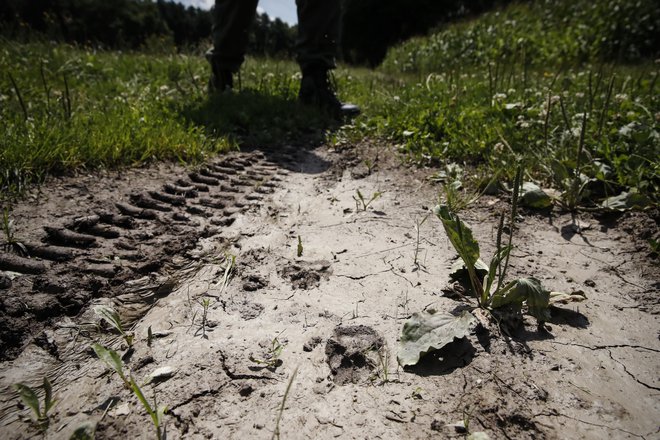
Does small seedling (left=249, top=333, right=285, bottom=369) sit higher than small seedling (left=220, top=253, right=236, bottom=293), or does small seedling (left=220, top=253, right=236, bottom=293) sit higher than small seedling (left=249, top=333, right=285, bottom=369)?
small seedling (left=220, top=253, right=236, bottom=293)

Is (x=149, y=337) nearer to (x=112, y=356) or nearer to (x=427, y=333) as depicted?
(x=112, y=356)

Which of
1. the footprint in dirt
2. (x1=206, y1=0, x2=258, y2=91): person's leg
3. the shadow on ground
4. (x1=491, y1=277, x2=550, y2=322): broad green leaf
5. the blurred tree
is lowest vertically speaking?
the footprint in dirt

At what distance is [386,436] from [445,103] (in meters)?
3.16

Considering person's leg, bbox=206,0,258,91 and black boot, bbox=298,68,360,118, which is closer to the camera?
person's leg, bbox=206,0,258,91

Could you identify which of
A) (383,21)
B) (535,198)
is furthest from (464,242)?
(383,21)

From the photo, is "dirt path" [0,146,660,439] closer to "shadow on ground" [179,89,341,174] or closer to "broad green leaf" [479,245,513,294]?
"broad green leaf" [479,245,513,294]

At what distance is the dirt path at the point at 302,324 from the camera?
3.32 feet

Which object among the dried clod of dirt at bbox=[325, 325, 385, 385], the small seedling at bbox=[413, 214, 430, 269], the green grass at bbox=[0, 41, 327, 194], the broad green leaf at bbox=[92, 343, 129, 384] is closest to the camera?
the broad green leaf at bbox=[92, 343, 129, 384]

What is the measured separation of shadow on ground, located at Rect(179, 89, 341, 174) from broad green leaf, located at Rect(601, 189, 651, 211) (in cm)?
178

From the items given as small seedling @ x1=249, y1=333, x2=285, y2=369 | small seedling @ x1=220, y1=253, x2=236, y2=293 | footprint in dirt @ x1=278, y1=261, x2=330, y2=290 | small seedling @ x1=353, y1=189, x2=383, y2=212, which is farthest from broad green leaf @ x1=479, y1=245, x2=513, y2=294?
small seedling @ x1=220, y1=253, x2=236, y2=293

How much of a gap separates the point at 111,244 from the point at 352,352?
Result: 1219 mm

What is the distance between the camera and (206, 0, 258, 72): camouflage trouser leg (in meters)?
3.74

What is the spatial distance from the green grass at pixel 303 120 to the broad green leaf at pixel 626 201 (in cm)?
6

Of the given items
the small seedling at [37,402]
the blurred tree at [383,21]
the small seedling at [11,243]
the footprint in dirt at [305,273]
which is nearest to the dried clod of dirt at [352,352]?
the footprint in dirt at [305,273]
